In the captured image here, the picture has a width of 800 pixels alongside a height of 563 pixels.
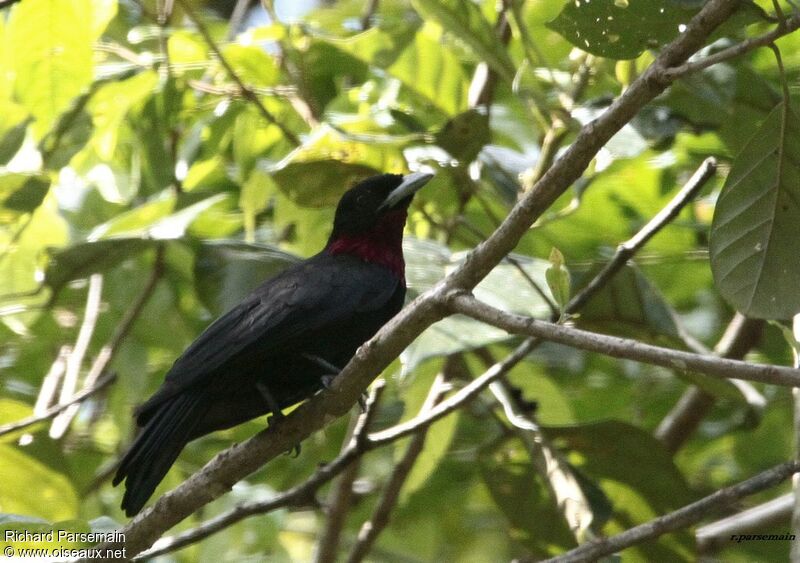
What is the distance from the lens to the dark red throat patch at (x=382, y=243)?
3.84 metres

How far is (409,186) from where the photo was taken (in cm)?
366

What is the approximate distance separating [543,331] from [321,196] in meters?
1.63

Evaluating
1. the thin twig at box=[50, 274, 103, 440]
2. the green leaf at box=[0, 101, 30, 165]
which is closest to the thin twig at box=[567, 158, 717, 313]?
the thin twig at box=[50, 274, 103, 440]

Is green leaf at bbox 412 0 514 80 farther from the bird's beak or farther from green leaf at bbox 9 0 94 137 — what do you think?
green leaf at bbox 9 0 94 137

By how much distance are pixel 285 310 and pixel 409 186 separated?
2.10 feet

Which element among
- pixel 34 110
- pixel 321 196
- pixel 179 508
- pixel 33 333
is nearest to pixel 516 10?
pixel 321 196

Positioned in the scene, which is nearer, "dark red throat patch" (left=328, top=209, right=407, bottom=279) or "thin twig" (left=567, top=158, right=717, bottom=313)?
"thin twig" (left=567, top=158, right=717, bottom=313)

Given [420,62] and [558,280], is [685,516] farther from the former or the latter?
[420,62]

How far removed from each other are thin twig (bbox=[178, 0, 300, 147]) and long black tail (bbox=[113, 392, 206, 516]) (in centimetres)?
119

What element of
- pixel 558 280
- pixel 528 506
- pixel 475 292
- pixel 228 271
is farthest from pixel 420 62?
pixel 558 280

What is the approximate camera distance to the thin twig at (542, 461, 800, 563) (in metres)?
2.67

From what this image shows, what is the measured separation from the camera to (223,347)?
3172 mm

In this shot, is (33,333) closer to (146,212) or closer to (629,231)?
Result: (146,212)

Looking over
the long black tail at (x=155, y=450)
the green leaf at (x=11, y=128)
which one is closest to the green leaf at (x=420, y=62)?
the green leaf at (x=11, y=128)
